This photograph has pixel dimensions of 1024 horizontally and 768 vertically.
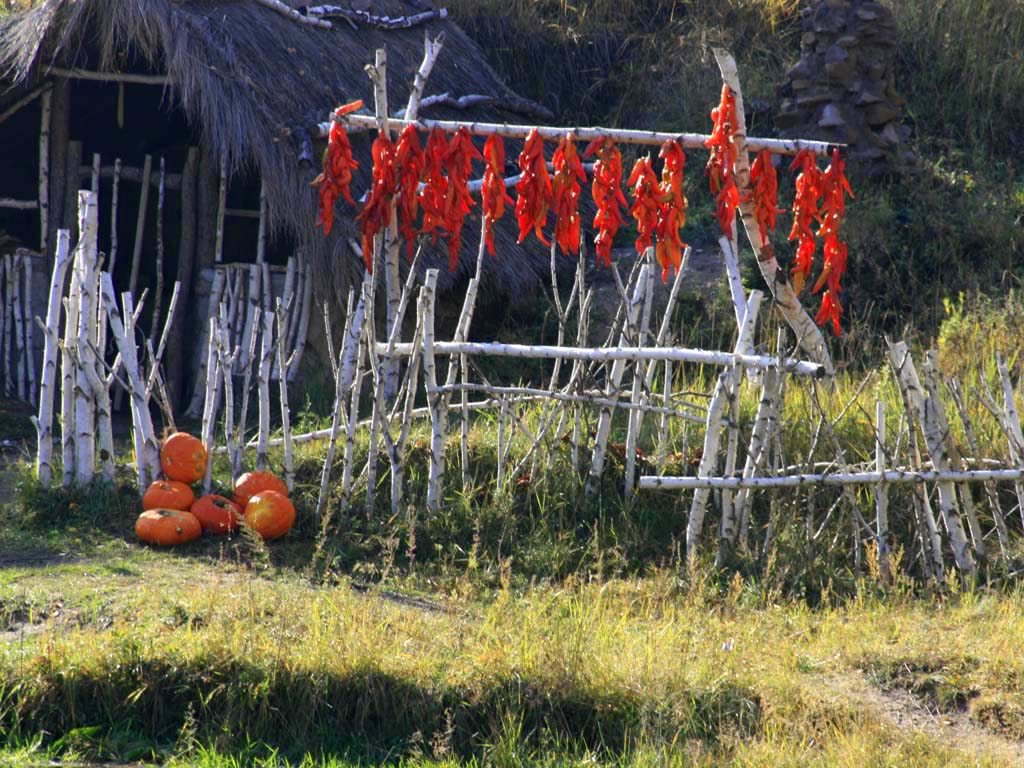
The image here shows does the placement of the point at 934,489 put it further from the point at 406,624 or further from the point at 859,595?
the point at 406,624

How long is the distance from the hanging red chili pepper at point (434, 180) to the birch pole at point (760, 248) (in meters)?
1.32

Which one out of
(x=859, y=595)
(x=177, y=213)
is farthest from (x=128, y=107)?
(x=859, y=595)

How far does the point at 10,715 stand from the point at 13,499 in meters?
2.61

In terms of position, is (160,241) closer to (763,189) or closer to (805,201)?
(763,189)

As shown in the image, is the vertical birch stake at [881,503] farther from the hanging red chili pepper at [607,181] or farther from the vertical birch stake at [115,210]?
the vertical birch stake at [115,210]

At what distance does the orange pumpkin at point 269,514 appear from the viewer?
19.9 ft

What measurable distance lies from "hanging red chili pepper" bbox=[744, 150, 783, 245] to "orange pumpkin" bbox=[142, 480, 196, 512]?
301 centimetres

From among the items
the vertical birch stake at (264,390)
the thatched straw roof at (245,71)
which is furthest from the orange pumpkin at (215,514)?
the thatched straw roof at (245,71)

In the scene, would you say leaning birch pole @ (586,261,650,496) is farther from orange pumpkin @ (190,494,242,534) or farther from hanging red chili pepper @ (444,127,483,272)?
orange pumpkin @ (190,494,242,534)

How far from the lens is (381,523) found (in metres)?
6.23

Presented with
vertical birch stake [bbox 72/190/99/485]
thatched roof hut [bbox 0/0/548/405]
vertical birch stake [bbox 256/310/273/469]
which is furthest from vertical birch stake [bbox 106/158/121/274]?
vertical birch stake [bbox 256/310/273/469]

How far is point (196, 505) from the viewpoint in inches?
246

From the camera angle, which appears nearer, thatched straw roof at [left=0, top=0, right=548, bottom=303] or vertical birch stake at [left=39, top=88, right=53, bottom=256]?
thatched straw roof at [left=0, top=0, right=548, bottom=303]

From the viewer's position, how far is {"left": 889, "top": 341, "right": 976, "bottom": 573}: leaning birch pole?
5598mm
